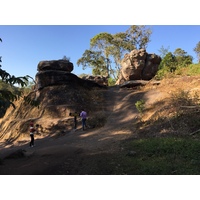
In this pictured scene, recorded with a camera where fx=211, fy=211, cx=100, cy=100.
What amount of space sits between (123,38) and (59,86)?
23.6 meters

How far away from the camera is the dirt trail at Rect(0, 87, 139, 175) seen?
713 centimetres

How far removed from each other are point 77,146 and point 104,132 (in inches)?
146

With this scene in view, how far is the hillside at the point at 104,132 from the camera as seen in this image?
746cm

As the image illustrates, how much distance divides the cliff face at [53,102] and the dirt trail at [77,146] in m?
1.59

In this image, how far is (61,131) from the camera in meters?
16.7

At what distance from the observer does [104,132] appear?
47.6 ft

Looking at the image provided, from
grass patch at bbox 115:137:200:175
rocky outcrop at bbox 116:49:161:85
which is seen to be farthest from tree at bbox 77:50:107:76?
grass patch at bbox 115:137:200:175

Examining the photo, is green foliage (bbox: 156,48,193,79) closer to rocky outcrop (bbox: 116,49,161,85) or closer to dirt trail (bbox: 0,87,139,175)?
rocky outcrop (bbox: 116,49,161,85)

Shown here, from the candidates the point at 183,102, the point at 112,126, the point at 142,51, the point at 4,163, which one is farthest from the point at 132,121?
the point at 142,51

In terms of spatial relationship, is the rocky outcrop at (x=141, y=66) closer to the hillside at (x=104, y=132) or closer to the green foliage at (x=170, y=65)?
the green foliage at (x=170, y=65)

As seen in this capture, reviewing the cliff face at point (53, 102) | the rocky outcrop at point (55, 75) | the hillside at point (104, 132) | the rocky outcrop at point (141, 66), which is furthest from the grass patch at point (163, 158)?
the rocky outcrop at point (141, 66)

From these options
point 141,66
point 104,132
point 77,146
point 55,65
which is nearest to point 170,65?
point 141,66

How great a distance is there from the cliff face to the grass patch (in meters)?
9.76

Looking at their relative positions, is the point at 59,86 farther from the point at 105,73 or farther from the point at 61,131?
the point at 105,73
